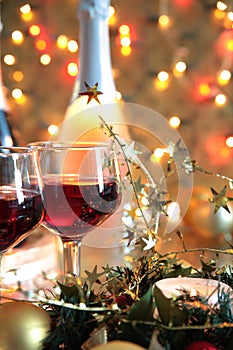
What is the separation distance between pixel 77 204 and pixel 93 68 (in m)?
0.61

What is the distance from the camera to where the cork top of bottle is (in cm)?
103

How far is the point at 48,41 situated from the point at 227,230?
2.53 feet

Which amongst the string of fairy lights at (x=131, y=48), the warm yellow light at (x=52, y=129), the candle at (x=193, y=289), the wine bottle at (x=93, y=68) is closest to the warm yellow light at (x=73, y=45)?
the string of fairy lights at (x=131, y=48)

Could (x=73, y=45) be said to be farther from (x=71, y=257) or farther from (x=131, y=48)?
(x=71, y=257)

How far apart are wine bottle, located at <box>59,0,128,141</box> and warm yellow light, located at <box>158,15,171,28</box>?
362mm

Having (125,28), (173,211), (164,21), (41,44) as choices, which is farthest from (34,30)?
(173,211)

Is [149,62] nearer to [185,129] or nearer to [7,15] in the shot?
[185,129]

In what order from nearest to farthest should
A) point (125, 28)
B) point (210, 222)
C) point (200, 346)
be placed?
point (200, 346) → point (210, 222) → point (125, 28)

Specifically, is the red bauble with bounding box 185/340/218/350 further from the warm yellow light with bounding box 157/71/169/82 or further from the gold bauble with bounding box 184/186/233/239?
the warm yellow light with bounding box 157/71/169/82

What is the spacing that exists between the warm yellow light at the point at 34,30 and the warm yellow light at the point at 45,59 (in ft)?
0.23

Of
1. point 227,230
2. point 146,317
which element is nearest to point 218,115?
point 227,230

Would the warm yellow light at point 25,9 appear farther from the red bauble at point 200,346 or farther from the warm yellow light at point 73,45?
the red bauble at point 200,346

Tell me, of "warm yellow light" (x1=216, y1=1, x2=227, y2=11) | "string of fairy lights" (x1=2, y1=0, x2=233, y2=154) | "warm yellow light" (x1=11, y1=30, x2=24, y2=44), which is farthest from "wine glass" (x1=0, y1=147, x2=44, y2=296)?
"warm yellow light" (x1=11, y1=30, x2=24, y2=44)

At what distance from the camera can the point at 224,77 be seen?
4.55 feet
